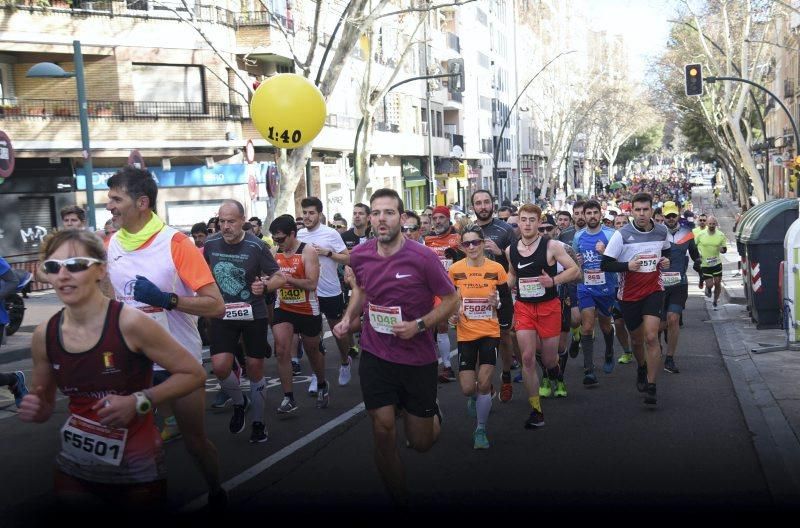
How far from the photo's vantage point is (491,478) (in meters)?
6.95

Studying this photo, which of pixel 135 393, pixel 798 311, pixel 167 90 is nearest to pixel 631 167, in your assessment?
pixel 167 90

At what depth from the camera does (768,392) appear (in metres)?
10.2

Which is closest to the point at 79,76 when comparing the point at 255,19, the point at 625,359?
the point at 625,359

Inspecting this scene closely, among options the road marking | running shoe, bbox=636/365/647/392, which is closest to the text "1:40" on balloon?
the road marking

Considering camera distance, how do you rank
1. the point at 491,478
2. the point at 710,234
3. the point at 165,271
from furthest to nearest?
the point at 710,234 < the point at 491,478 < the point at 165,271

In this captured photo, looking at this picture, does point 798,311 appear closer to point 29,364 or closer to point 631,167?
point 29,364

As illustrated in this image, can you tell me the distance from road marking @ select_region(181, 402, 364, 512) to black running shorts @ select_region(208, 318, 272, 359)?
0.79 meters

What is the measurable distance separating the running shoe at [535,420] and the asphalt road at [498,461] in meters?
0.07

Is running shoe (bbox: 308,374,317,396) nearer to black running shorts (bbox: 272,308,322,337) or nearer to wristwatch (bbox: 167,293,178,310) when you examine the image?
black running shorts (bbox: 272,308,322,337)

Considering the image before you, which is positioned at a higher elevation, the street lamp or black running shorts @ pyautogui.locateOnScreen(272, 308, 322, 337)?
the street lamp

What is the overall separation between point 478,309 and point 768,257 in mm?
9317

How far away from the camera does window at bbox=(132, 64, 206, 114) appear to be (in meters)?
30.8

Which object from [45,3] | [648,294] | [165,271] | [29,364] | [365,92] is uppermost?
[45,3]

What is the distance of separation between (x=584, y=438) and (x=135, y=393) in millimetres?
5068
